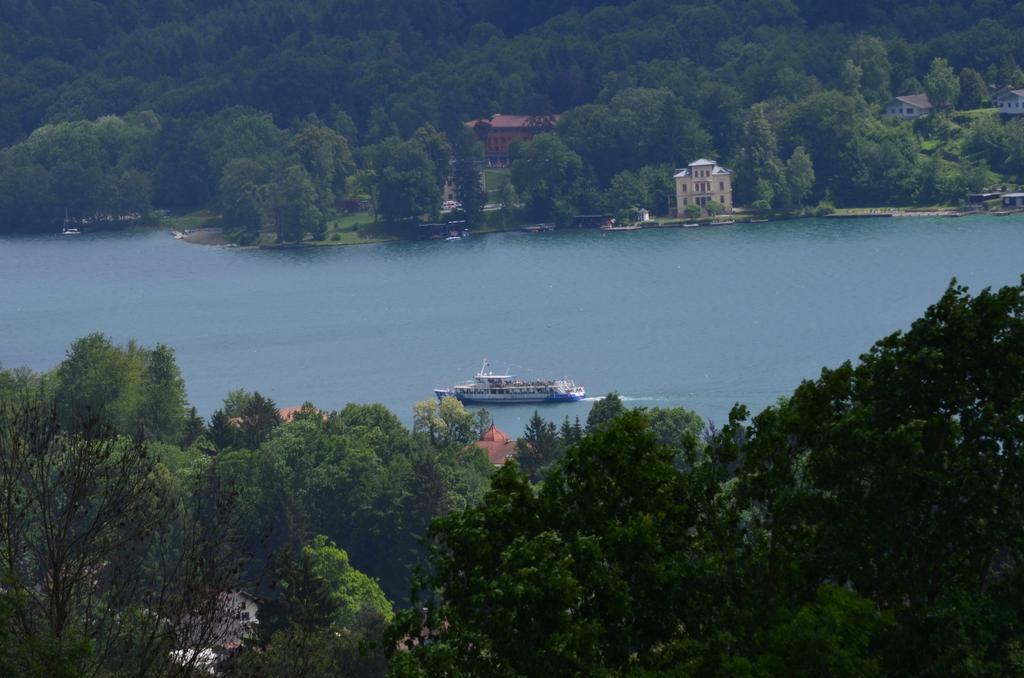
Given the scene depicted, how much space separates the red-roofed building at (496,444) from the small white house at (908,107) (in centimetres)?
3467

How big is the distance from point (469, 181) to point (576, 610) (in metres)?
55.3

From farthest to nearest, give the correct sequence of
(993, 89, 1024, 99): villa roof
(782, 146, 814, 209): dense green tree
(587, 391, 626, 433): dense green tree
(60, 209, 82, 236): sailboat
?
(60, 209, 82, 236): sailboat, (993, 89, 1024, 99): villa roof, (782, 146, 814, 209): dense green tree, (587, 391, 626, 433): dense green tree

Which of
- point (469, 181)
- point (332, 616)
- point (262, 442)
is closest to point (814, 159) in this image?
point (469, 181)

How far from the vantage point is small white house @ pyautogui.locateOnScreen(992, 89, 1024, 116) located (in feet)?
207

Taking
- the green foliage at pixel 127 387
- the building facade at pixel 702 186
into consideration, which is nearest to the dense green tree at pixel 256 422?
the green foliage at pixel 127 387

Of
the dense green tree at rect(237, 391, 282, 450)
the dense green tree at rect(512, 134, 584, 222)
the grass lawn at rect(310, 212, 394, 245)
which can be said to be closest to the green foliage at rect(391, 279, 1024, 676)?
the dense green tree at rect(237, 391, 282, 450)

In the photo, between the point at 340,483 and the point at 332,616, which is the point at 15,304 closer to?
the point at 340,483

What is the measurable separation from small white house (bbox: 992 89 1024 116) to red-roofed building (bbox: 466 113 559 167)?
598 inches

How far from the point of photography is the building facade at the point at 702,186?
201ft

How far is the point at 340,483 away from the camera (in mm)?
24859

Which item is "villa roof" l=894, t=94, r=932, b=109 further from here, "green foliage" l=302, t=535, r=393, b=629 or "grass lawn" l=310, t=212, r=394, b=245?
"green foliage" l=302, t=535, r=393, b=629

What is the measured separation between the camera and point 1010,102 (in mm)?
63562

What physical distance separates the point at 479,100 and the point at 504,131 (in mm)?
3163

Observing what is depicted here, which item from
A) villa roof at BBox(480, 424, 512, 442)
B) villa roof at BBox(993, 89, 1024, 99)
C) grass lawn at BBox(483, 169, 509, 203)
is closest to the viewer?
villa roof at BBox(480, 424, 512, 442)
